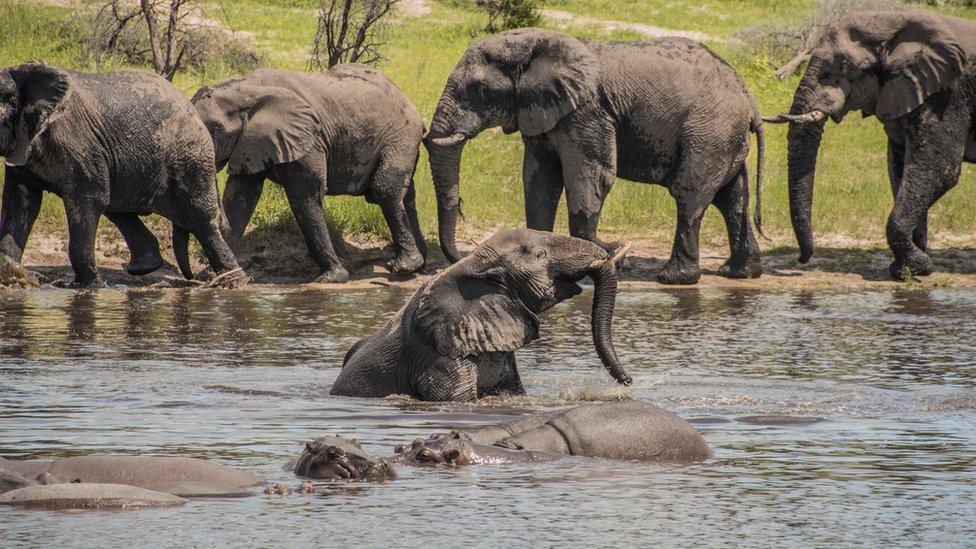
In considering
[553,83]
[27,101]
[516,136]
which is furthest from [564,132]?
[516,136]

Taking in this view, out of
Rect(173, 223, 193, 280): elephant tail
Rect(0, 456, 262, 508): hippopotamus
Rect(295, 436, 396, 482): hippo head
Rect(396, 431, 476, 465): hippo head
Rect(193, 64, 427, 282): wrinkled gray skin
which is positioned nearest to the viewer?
Rect(0, 456, 262, 508): hippopotamus

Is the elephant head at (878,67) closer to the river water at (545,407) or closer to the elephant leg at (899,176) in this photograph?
the elephant leg at (899,176)

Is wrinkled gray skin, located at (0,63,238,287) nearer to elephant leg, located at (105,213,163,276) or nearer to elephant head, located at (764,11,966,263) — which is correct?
elephant leg, located at (105,213,163,276)

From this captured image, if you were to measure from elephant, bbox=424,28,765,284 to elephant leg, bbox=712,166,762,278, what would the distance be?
0.46 m

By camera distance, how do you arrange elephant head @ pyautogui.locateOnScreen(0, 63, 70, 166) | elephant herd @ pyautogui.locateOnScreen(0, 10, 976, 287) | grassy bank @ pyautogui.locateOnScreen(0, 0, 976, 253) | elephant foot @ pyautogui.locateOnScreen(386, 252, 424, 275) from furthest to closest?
grassy bank @ pyautogui.locateOnScreen(0, 0, 976, 253) → elephant foot @ pyautogui.locateOnScreen(386, 252, 424, 275) → elephant herd @ pyautogui.locateOnScreen(0, 10, 976, 287) → elephant head @ pyautogui.locateOnScreen(0, 63, 70, 166)

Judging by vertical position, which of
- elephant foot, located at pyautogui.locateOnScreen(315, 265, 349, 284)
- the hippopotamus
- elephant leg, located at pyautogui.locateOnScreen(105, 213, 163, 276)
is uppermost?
the hippopotamus

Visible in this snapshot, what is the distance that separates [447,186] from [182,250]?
2.81 m

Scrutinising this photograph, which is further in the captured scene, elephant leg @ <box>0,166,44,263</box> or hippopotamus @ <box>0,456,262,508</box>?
elephant leg @ <box>0,166,44,263</box>

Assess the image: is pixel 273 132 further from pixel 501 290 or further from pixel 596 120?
pixel 501 290

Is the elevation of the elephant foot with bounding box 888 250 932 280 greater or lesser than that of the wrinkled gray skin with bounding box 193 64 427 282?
lesser

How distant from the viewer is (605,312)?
1123 cm

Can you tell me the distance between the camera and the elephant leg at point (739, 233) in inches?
791

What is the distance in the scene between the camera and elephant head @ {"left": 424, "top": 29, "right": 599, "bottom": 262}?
19062 millimetres

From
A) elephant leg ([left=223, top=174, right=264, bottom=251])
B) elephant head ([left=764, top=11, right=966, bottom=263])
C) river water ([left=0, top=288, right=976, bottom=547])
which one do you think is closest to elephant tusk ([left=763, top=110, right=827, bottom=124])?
elephant head ([left=764, top=11, right=966, bottom=263])
